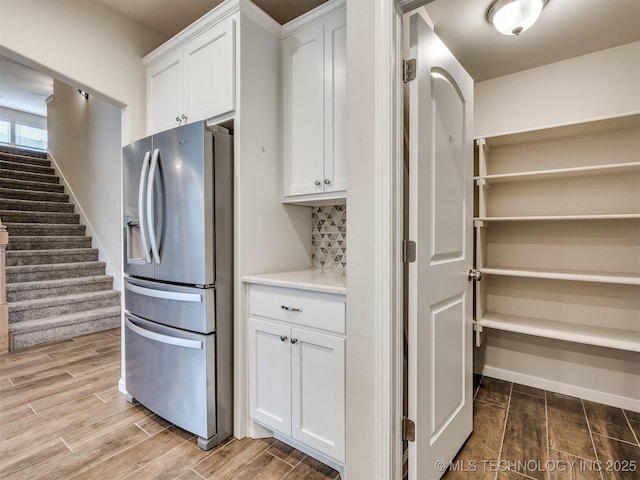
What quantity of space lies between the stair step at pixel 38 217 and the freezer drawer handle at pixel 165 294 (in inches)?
140

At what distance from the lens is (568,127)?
6.89 ft

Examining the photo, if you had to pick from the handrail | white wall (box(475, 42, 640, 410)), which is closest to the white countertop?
white wall (box(475, 42, 640, 410))

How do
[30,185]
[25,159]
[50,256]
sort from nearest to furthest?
[50,256] → [30,185] → [25,159]

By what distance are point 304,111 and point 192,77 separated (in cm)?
74

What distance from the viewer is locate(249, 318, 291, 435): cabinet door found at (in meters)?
1.65

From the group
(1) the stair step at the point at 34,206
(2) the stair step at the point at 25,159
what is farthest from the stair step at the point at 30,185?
(2) the stair step at the point at 25,159

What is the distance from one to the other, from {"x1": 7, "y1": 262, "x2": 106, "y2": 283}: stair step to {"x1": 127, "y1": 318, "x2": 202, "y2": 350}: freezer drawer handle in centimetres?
272

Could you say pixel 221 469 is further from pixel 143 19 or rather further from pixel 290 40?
pixel 143 19

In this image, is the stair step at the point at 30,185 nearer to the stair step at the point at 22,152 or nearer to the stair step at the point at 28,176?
the stair step at the point at 28,176

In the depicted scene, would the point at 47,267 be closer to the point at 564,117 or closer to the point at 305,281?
the point at 305,281

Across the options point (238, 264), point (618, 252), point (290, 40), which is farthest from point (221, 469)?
point (618, 252)

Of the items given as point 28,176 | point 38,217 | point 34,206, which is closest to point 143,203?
point 38,217

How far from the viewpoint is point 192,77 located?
6.57ft

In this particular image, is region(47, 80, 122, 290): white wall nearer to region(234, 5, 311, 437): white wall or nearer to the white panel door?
region(234, 5, 311, 437): white wall
